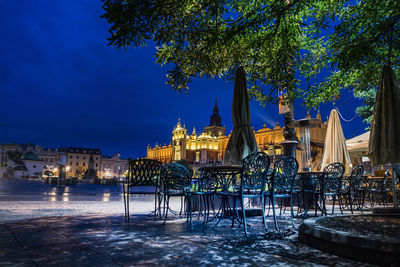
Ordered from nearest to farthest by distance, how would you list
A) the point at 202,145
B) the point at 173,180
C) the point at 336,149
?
the point at 173,180 → the point at 336,149 → the point at 202,145

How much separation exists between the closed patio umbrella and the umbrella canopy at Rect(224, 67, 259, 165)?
6.36ft

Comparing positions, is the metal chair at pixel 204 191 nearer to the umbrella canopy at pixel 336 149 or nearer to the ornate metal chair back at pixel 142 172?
the ornate metal chair back at pixel 142 172

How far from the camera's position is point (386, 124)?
11.5 feet

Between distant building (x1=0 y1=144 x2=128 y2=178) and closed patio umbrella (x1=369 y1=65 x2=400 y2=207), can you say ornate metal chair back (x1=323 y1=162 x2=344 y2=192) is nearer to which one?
closed patio umbrella (x1=369 y1=65 x2=400 y2=207)

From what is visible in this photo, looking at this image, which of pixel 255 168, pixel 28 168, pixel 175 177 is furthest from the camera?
pixel 28 168

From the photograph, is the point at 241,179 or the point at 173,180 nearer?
the point at 241,179

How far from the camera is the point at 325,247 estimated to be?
2475 mm

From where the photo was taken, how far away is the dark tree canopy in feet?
13.7

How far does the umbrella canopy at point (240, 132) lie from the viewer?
494 cm

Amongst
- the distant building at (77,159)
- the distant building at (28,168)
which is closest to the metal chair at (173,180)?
the distant building at (28,168)

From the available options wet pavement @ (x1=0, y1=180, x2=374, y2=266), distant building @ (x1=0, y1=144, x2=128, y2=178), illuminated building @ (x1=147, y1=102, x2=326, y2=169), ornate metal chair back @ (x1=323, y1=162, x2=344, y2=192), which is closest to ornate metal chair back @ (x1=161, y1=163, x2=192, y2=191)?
wet pavement @ (x1=0, y1=180, x2=374, y2=266)

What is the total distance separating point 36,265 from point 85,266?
0.36 m

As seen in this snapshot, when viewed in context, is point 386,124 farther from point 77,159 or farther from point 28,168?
point 77,159

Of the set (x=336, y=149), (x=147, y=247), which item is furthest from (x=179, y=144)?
(x=147, y=247)
